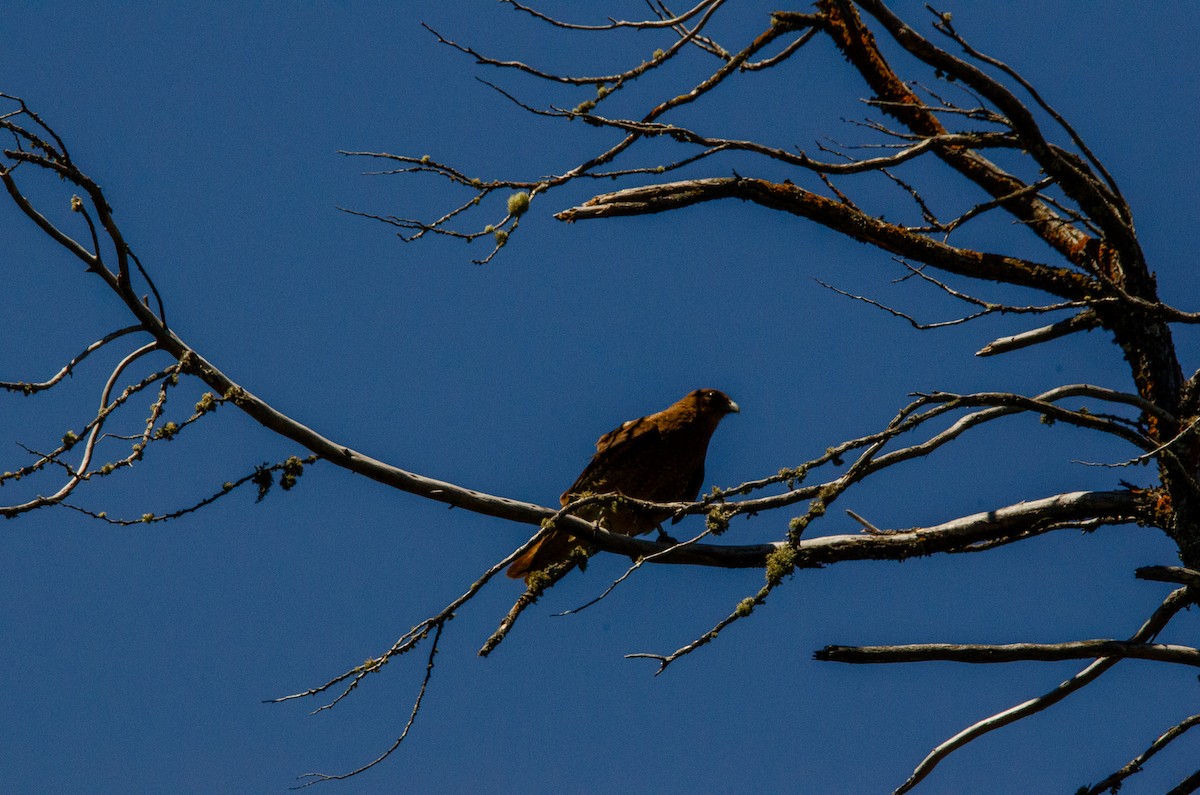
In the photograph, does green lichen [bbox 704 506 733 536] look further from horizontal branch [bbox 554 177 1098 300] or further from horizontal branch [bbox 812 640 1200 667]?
horizontal branch [bbox 554 177 1098 300]

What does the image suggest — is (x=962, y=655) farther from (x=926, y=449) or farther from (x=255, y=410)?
(x=255, y=410)

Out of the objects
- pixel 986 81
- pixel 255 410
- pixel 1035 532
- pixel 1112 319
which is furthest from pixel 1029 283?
pixel 255 410

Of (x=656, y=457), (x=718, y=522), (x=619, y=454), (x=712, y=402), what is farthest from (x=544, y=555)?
(x=718, y=522)

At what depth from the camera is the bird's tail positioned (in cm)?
671

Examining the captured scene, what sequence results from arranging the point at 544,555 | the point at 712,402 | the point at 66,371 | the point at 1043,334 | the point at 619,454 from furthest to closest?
the point at 712,402 → the point at 619,454 → the point at 544,555 → the point at 1043,334 → the point at 66,371

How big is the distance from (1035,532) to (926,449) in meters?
1.37

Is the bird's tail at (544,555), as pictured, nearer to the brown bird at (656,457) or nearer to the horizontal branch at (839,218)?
the brown bird at (656,457)

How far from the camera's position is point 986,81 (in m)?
4.71

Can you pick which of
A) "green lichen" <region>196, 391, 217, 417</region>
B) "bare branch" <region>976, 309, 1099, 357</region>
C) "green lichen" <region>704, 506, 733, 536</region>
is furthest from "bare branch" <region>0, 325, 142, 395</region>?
"bare branch" <region>976, 309, 1099, 357</region>

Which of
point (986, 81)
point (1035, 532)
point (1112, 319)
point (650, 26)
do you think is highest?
point (650, 26)

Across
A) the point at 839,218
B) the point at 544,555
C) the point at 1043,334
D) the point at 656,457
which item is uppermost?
the point at 656,457

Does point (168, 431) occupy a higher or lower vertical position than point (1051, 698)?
higher

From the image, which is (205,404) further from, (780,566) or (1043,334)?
(1043,334)

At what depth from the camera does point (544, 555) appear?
6883mm
